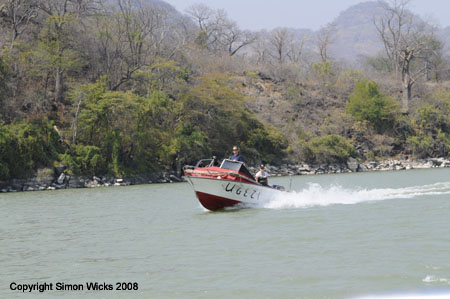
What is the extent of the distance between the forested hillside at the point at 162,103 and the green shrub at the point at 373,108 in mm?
145

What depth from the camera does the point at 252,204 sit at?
20359mm

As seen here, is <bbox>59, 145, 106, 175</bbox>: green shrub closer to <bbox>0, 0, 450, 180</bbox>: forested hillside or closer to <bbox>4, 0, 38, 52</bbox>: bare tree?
<bbox>0, 0, 450, 180</bbox>: forested hillside

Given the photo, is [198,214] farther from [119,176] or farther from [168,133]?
[168,133]

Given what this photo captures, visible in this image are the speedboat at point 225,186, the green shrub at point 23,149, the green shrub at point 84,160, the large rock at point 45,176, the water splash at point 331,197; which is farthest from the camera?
the green shrub at point 84,160

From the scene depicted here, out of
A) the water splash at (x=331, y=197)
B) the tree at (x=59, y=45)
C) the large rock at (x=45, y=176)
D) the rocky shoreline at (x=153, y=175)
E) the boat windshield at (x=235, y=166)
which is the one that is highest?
the tree at (x=59, y=45)

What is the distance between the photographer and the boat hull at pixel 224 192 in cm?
1941

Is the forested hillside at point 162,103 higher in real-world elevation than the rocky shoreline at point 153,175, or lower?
higher

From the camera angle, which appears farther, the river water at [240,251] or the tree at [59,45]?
the tree at [59,45]

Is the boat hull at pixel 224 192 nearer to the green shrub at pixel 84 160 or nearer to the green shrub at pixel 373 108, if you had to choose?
the green shrub at pixel 84 160

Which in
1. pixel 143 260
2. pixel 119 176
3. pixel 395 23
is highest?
pixel 395 23

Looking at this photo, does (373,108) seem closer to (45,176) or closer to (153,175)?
(153,175)

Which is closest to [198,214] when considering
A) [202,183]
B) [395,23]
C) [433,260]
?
[202,183]

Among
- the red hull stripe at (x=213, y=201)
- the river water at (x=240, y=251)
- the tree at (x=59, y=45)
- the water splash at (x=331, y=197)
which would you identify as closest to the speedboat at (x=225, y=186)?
the red hull stripe at (x=213, y=201)

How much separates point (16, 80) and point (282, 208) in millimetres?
32041
